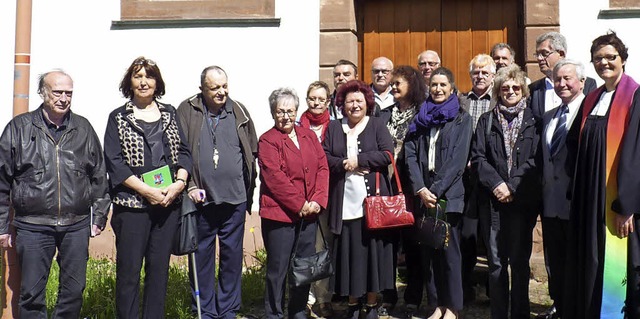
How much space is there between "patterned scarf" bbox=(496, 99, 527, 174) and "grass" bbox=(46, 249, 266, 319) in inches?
101

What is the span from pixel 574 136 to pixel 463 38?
3521 millimetres

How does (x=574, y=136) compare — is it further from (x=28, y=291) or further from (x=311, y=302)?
(x=28, y=291)

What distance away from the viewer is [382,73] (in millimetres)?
6988

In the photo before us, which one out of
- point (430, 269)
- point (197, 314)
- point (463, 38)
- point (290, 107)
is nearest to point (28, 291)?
point (197, 314)

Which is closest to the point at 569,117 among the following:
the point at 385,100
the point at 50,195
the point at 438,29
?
the point at 385,100

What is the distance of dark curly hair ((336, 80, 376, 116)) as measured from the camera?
6219 mm

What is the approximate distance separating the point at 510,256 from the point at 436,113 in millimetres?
1198

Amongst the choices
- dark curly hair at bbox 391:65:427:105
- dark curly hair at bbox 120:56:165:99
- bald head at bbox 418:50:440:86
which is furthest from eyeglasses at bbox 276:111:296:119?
bald head at bbox 418:50:440:86

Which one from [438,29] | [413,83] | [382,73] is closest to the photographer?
[413,83]

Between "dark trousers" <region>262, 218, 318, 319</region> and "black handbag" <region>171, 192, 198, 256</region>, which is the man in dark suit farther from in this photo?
"black handbag" <region>171, 192, 198, 256</region>

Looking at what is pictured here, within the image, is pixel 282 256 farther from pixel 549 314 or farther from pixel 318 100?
pixel 549 314

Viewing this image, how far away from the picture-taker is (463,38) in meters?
8.77

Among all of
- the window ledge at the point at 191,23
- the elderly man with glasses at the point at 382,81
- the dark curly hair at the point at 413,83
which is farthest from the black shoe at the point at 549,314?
the window ledge at the point at 191,23

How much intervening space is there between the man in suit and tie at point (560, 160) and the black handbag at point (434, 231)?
722 millimetres
